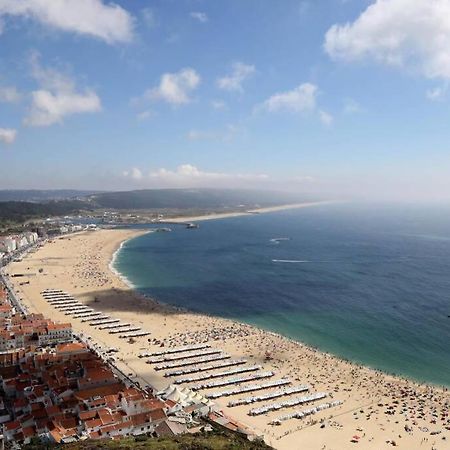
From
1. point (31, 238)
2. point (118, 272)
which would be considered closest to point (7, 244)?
point (31, 238)

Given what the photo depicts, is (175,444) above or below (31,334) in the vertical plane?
above

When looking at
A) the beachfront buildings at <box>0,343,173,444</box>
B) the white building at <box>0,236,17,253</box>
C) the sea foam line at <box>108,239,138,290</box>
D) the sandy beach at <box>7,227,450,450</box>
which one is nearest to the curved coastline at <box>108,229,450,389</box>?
the sea foam line at <box>108,239,138,290</box>

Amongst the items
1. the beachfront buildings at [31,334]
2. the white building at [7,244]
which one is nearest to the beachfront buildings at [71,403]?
the beachfront buildings at [31,334]

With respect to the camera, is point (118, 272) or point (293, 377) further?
point (118, 272)

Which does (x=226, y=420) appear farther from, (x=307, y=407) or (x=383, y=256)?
(x=383, y=256)

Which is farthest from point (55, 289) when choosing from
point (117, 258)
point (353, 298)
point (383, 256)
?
point (383, 256)

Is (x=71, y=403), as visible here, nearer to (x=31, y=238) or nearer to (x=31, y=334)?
(x=31, y=334)

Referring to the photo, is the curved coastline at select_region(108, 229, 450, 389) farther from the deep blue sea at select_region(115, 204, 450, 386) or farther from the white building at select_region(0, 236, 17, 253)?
the white building at select_region(0, 236, 17, 253)
